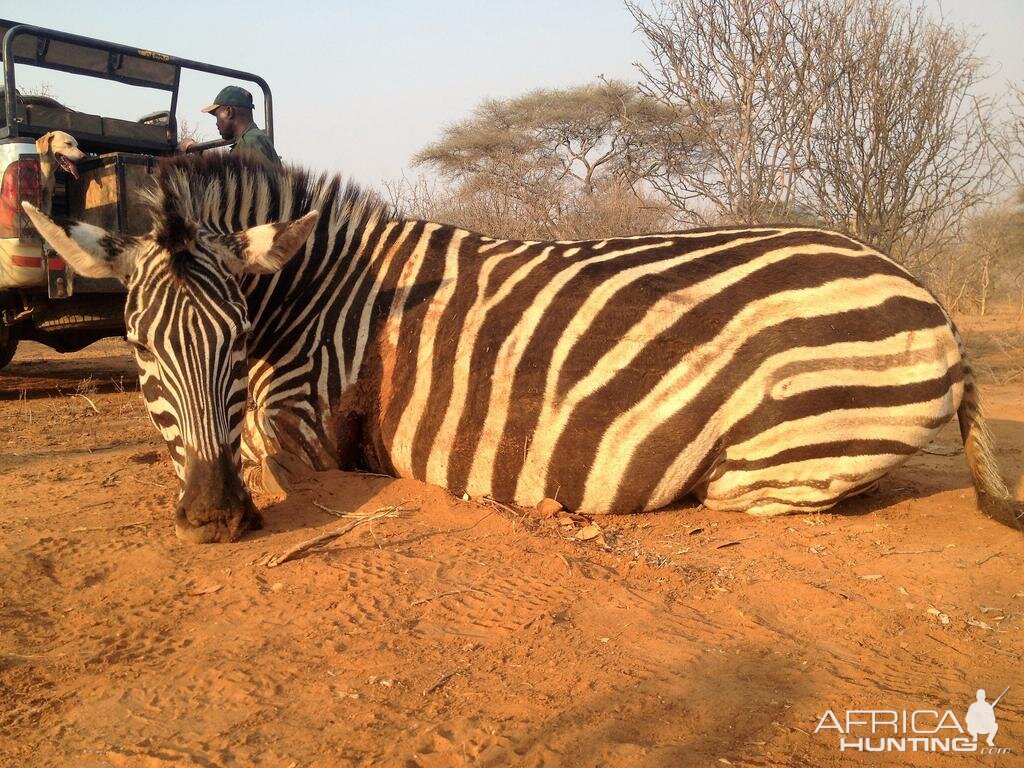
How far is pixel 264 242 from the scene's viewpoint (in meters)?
3.74

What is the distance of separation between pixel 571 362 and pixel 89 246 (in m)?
2.42

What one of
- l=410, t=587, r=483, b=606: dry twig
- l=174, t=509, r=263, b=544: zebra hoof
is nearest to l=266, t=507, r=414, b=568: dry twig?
l=174, t=509, r=263, b=544: zebra hoof

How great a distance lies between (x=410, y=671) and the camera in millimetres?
2410

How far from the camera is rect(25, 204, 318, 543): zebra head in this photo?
3.40 meters

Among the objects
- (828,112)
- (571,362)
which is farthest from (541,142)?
(571,362)

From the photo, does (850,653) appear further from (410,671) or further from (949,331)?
(949,331)

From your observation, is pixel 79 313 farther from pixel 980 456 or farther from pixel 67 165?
pixel 980 456

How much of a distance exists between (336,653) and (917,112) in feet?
35.0

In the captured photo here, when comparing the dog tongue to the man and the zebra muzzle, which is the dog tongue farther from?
the zebra muzzle

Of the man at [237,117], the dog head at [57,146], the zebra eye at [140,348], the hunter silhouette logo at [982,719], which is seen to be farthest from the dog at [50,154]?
the hunter silhouette logo at [982,719]

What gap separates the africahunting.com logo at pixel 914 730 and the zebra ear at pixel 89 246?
3496mm

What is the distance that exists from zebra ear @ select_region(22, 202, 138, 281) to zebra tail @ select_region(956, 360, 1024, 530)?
173 inches

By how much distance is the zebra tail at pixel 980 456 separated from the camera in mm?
4059

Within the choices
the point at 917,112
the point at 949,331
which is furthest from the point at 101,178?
the point at 917,112
